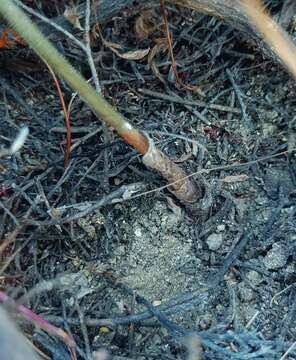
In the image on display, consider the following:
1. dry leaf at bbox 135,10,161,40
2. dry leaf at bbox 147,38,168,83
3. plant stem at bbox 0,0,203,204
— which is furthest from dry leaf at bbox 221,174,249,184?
dry leaf at bbox 135,10,161,40

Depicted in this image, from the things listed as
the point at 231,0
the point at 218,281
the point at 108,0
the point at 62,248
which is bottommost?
the point at 218,281

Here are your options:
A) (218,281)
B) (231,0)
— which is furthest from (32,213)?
(231,0)

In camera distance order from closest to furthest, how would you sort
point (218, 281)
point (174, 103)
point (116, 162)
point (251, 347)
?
point (251, 347)
point (218, 281)
point (116, 162)
point (174, 103)

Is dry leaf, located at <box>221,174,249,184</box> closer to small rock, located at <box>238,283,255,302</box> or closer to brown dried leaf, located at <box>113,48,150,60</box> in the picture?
small rock, located at <box>238,283,255,302</box>

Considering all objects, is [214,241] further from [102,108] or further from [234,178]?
[102,108]

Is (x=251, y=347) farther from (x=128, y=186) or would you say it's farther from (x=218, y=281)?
(x=128, y=186)

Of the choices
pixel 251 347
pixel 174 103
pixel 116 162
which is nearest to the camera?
pixel 251 347

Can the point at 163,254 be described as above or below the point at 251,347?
above

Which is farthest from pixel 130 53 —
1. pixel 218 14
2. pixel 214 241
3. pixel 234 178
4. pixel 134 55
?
pixel 214 241
